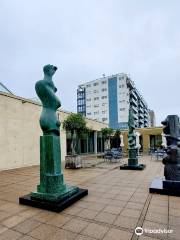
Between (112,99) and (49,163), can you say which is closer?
(49,163)

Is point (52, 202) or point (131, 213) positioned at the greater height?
point (52, 202)

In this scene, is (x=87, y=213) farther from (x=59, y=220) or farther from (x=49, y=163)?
(x=49, y=163)

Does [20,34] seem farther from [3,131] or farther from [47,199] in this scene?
[47,199]

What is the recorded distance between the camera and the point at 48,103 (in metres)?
4.90

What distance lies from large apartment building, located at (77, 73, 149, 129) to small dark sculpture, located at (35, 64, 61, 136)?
47.0 metres

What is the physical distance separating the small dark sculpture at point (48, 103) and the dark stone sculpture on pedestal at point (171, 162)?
334cm

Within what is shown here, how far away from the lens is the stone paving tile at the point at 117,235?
9.66 ft

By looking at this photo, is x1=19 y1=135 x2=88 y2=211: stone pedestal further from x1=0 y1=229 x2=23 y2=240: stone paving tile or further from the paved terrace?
x1=0 y1=229 x2=23 y2=240: stone paving tile

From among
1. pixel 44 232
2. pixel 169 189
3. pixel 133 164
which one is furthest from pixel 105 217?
pixel 133 164

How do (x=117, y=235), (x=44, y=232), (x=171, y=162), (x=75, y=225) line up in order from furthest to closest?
1. (x=171, y=162)
2. (x=75, y=225)
3. (x=44, y=232)
4. (x=117, y=235)

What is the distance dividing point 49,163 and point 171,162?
11.7ft

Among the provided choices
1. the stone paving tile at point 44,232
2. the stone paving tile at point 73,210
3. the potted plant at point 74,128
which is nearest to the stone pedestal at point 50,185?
the stone paving tile at point 73,210

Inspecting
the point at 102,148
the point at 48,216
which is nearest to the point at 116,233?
the point at 48,216

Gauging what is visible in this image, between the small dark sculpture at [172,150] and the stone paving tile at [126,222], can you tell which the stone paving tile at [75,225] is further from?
the small dark sculpture at [172,150]
